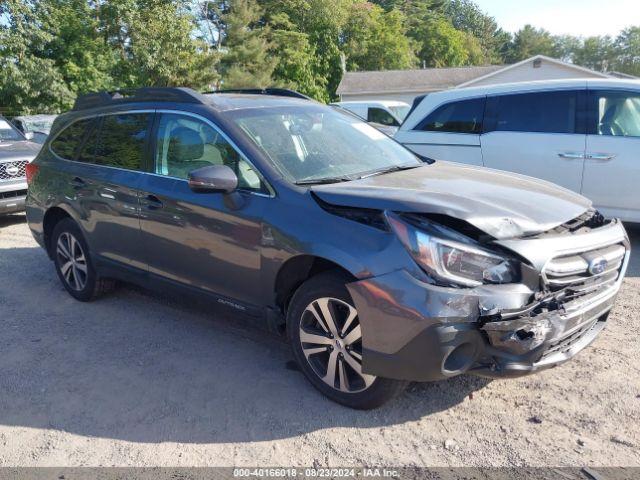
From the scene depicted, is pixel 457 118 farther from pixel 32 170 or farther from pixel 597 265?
pixel 32 170

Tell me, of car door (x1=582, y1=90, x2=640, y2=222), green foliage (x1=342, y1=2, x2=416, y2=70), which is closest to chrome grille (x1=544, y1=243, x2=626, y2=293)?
→ car door (x1=582, y1=90, x2=640, y2=222)

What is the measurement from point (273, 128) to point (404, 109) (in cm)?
1811

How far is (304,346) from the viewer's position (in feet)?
11.3

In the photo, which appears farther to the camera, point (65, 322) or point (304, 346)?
point (65, 322)

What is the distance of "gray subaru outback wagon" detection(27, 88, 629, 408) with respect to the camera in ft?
9.57

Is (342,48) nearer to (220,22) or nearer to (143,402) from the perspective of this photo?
(220,22)

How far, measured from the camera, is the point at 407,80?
1567 inches

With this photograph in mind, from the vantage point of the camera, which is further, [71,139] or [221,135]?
[71,139]

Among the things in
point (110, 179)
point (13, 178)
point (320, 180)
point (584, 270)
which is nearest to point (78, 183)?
point (110, 179)

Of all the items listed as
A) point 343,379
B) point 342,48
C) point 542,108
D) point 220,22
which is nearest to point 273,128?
point 343,379

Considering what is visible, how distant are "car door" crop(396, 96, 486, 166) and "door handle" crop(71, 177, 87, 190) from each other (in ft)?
12.6

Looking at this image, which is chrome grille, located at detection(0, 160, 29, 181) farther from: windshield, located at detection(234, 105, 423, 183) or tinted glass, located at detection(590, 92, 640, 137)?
tinted glass, located at detection(590, 92, 640, 137)

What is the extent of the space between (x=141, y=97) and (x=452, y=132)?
402cm

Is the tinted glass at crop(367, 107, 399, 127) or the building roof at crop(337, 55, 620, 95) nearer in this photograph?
the tinted glass at crop(367, 107, 399, 127)
